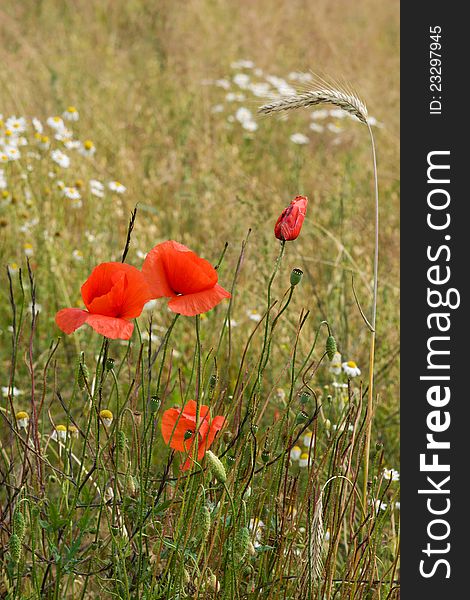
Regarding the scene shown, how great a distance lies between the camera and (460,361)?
75.0 inches

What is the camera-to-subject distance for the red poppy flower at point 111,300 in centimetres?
150

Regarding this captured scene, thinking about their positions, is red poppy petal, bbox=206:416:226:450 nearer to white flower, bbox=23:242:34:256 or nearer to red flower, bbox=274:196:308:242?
red flower, bbox=274:196:308:242

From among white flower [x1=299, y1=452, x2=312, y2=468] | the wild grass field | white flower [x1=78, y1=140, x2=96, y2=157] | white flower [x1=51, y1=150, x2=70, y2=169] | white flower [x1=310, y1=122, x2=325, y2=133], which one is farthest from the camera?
white flower [x1=310, y1=122, x2=325, y2=133]

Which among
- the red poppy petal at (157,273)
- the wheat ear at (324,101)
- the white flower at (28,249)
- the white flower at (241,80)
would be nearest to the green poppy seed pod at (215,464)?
the red poppy petal at (157,273)

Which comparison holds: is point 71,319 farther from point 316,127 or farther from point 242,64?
point 242,64

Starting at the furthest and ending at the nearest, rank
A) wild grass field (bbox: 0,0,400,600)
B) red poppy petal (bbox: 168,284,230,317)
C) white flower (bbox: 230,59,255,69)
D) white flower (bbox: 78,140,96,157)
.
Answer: white flower (bbox: 230,59,255,69) → white flower (bbox: 78,140,96,157) → wild grass field (bbox: 0,0,400,600) → red poppy petal (bbox: 168,284,230,317)

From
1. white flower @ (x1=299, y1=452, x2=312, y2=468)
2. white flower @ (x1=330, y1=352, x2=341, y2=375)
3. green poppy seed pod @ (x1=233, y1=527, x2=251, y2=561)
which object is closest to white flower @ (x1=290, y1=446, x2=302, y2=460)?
white flower @ (x1=299, y1=452, x2=312, y2=468)

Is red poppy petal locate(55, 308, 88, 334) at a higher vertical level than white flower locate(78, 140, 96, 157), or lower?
lower

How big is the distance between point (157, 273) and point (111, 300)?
9cm

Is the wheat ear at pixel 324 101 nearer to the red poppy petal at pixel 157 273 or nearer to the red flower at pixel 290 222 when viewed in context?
the red flower at pixel 290 222

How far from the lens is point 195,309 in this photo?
1517 mm

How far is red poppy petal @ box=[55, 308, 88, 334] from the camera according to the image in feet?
4.91

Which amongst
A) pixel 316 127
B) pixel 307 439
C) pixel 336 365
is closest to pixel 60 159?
pixel 336 365

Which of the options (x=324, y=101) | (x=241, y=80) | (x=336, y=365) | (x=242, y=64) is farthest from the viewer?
(x=242, y=64)
